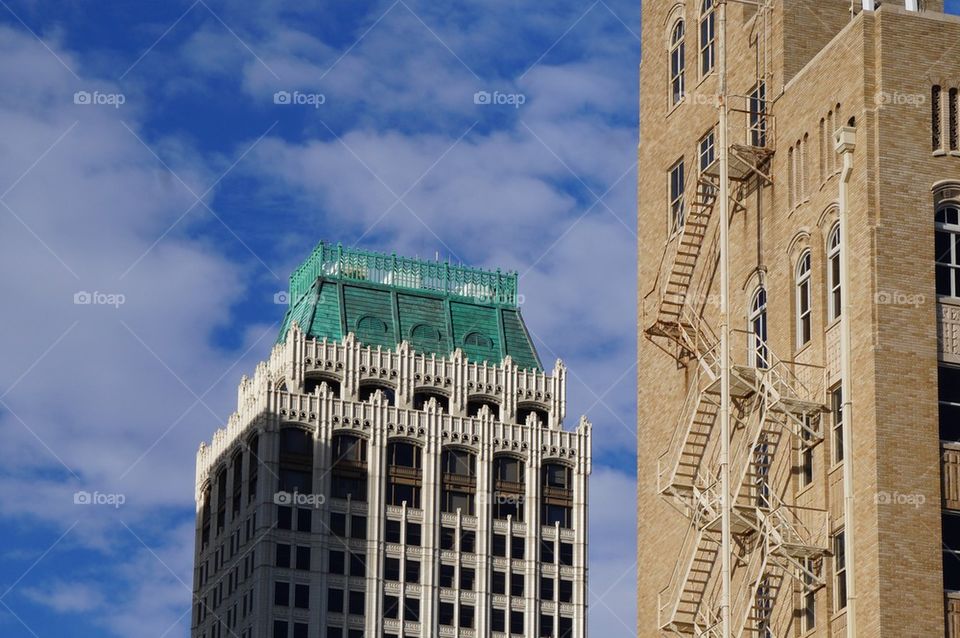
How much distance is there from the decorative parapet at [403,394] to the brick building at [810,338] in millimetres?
98582

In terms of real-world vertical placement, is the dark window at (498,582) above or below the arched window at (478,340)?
below

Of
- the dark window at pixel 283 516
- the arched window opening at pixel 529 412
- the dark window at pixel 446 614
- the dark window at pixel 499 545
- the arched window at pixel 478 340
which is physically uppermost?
the arched window at pixel 478 340

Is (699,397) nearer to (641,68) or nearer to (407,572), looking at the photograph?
(641,68)

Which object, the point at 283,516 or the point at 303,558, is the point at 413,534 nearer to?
the point at 303,558

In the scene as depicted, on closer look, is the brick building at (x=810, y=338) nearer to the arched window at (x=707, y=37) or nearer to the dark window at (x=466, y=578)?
the arched window at (x=707, y=37)

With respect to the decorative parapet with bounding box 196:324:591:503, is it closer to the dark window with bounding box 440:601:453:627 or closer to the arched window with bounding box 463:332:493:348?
the arched window with bounding box 463:332:493:348

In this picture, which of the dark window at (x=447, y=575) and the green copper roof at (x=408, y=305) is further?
the green copper roof at (x=408, y=305)

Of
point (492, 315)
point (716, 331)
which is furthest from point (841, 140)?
point (492, 315)

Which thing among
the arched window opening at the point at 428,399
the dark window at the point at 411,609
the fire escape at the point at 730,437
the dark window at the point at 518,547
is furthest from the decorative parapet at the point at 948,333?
the arched window opening at the point at 428,399

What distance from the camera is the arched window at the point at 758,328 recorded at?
2753 inches

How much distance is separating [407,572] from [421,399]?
562 inches

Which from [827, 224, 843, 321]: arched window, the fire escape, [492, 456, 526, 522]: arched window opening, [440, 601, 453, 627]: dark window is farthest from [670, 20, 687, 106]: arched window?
[492, 456, 526, 522]: arched window opening

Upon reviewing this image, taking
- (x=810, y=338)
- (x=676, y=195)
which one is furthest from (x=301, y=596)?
(x=810, y=338)

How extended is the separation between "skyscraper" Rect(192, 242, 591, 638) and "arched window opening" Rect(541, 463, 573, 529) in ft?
0.35
